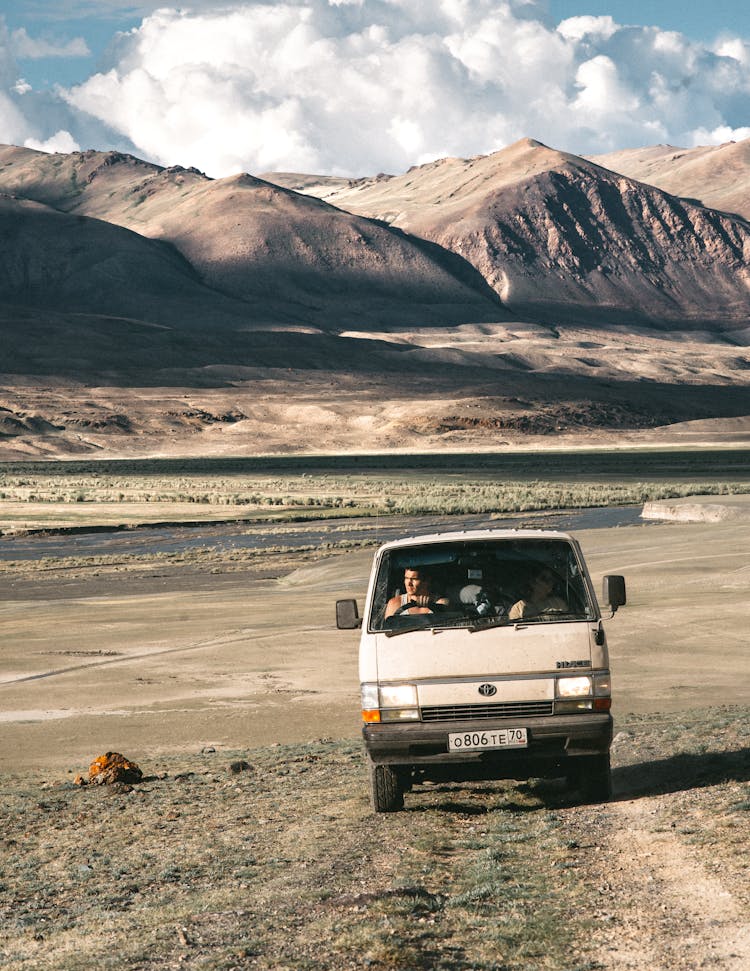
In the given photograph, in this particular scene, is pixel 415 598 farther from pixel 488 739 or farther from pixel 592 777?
pixel 592 777

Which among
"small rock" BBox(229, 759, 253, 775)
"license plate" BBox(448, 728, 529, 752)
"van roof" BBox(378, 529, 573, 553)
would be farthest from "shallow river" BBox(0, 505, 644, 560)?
"license plate" BBox(448, 728, 529, 752)

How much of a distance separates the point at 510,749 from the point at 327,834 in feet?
4.28

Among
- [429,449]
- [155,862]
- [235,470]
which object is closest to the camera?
[155,862]

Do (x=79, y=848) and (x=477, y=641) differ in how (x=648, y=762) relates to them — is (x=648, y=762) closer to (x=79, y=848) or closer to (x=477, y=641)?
(x=477, y=641)

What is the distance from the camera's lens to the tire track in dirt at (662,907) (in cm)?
620

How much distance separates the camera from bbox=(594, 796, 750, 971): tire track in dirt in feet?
20.4

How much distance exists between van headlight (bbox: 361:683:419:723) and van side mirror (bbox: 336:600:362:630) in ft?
2.35

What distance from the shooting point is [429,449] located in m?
121

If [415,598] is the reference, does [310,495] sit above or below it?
below

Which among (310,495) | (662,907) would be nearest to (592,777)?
(662,907)

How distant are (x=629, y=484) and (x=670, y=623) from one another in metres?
51.0

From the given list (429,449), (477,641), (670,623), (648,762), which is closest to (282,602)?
(670,623)

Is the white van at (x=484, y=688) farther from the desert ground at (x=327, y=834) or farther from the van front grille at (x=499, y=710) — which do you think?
the desert ground at (x=327, y=834)

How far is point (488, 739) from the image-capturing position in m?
9.23
